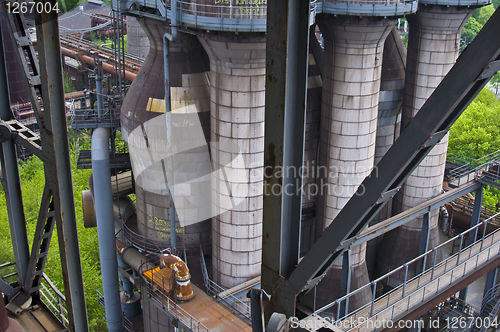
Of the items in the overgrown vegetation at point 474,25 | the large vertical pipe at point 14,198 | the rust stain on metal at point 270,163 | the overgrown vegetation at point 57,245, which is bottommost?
the overgrown vegetation at point 57,245

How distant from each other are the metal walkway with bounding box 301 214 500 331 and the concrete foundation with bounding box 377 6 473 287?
1447mm

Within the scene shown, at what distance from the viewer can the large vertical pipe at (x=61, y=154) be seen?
6.56m

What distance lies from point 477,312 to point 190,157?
56.5 ft

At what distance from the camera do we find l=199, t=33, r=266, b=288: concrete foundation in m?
18.0

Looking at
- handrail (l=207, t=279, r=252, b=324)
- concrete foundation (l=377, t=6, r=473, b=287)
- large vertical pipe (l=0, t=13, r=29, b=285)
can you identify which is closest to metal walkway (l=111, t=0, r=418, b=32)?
concrete foundation (l=377, t=6, r=473, b=287)

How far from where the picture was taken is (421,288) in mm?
21219

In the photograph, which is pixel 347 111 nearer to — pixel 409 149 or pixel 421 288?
pixel 421 288

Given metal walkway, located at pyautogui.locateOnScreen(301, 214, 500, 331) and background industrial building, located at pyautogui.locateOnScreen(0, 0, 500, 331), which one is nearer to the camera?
background industrial building, located at pyautogui.locateOnScreen(0, 0, 500, 331)

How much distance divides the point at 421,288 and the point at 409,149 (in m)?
18.5

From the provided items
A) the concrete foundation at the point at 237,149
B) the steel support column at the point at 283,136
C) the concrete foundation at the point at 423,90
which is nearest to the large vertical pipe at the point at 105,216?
the concrete foundation at the point at 237,149

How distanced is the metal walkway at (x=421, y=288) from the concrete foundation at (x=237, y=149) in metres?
4.09

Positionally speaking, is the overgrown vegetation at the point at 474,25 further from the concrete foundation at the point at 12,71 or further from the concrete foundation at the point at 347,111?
Answer: the concrete foundation at the point at 12,71

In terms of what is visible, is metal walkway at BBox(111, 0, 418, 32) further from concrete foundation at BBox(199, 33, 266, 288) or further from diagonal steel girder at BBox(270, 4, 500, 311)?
diagonal steel girder at BBox(270, 4, 500, 311)

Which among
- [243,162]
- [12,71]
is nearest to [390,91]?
[243,162]
